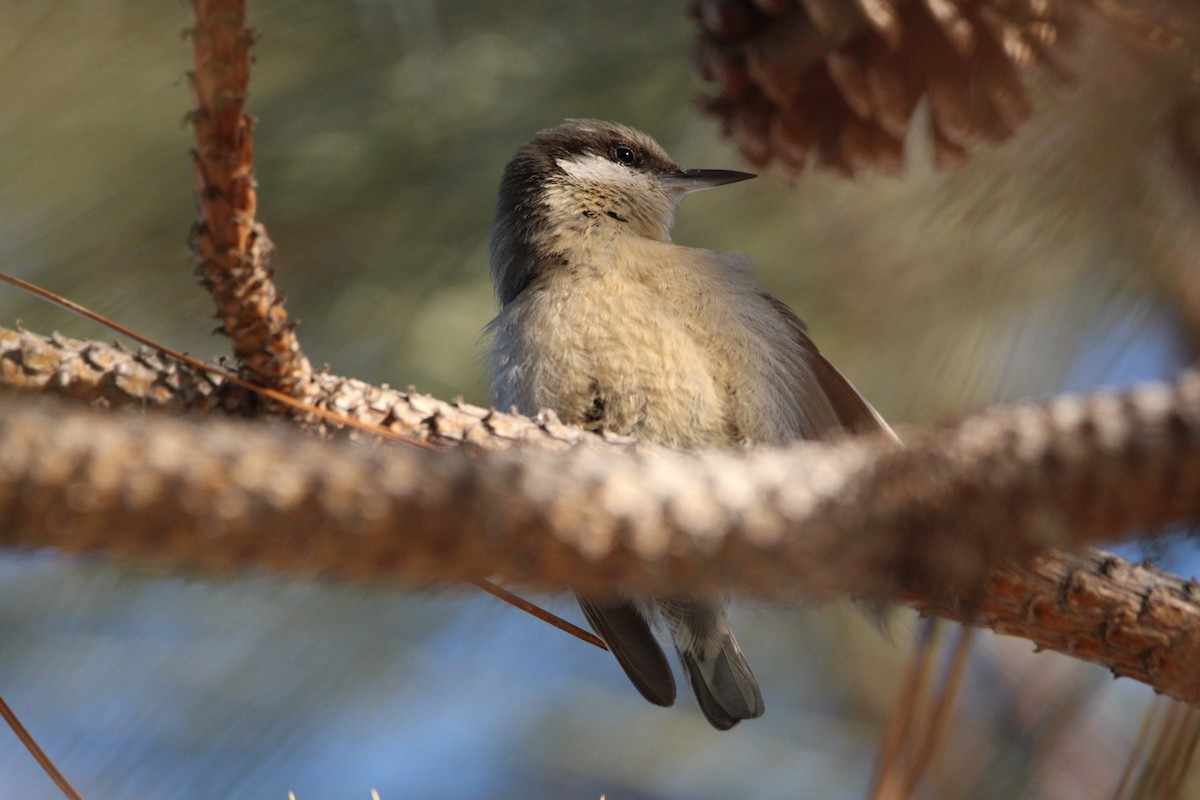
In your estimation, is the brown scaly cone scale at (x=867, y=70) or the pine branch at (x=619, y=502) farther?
the brown scaly cone scale at (x=867, y=70)

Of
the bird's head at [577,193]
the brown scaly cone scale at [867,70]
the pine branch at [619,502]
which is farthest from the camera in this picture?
the bird's head at [577,193]

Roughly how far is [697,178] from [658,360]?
465 mm

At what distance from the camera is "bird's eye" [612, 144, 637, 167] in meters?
2.53

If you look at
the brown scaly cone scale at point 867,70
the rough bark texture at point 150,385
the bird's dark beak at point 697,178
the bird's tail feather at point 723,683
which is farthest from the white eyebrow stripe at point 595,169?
the rough bark texture at point 150,385

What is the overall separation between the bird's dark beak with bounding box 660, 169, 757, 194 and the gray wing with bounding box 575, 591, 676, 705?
0.85 metres

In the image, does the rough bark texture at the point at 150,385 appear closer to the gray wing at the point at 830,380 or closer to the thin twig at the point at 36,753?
the thin twig at the point at 36,753

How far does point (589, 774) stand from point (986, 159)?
5.71ft

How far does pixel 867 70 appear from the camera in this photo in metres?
Result: 1.38

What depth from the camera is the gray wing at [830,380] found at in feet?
6.75

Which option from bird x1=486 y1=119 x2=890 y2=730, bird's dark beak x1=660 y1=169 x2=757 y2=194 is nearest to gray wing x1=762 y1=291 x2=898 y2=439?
bird x1=486 y1=119 x2=890 y2=730

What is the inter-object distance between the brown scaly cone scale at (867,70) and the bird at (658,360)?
14.3 inches

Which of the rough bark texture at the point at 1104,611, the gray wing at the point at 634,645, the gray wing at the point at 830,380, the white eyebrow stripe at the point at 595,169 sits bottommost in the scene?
the gray wing at the point at 634,645

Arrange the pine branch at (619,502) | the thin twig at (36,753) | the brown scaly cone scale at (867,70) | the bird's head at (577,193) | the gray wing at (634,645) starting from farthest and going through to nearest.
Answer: the bird's head at (577,193) → the gray wing at (634,645) → the brown scaly cone scale at (867,70) → the thin twig at (36,753) → the pine branch at (619,502)

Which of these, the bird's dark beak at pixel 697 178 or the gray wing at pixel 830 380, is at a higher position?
the bird's dark beak at pixel 697 178
